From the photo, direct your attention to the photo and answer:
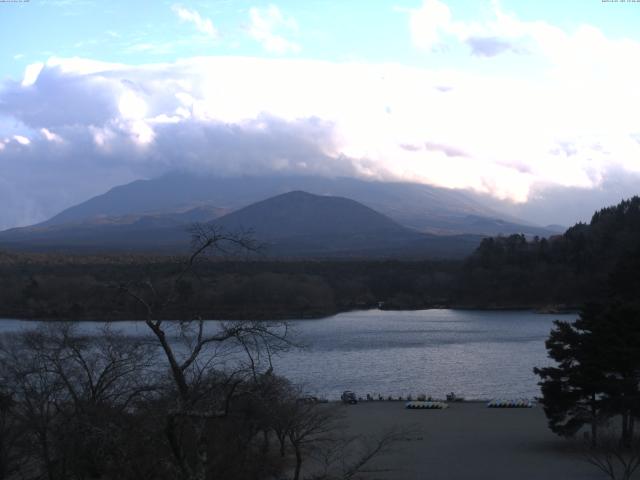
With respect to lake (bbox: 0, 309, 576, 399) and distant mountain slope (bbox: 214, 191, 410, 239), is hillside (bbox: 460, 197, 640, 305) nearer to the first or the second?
lake (bbox: 0, 309, 576, 399)

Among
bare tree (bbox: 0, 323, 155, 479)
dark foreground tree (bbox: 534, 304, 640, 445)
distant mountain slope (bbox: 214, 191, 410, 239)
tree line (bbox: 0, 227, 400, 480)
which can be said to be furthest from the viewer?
distant mountain slope (bbox: 214, 191, 410, 239)

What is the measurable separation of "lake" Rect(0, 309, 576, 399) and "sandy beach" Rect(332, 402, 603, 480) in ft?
8.15

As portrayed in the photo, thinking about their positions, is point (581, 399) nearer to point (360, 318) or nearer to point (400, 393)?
point (400, 393)

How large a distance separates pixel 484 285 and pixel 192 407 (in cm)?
5828

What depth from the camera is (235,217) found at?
14400cm

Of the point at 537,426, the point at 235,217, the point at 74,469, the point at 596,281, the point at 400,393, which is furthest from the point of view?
the point at 235,217

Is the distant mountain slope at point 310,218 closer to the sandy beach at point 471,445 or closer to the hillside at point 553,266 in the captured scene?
the hillside at point 553,266

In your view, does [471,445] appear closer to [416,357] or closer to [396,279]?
[416,357]

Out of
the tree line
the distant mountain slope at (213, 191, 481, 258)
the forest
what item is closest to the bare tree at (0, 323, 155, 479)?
the tree line

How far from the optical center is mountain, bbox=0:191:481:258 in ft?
359

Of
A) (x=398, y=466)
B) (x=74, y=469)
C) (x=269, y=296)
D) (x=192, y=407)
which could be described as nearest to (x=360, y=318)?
(x=269, y=296)

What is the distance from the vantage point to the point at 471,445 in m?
16.0

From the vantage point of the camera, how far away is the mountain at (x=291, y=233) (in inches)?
4304

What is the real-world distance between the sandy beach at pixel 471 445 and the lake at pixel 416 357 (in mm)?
2483
